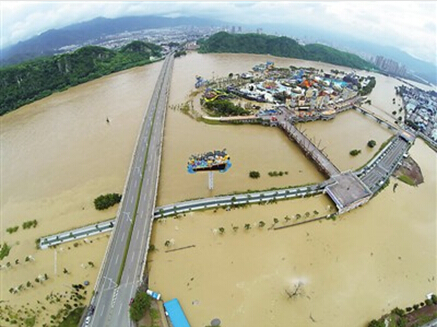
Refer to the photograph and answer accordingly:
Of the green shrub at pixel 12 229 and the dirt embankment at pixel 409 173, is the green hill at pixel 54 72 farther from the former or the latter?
the dirt embankment at pixel 409 173

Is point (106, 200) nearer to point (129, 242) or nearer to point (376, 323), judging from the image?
point (129, 242)

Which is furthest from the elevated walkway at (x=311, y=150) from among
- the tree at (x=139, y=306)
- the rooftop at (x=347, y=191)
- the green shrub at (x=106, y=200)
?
the green shrub at (x=106, y=200)

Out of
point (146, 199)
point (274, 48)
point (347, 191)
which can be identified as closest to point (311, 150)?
point (347, 191)

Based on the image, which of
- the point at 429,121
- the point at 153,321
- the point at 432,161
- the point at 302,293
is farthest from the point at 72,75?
the point at 429,121

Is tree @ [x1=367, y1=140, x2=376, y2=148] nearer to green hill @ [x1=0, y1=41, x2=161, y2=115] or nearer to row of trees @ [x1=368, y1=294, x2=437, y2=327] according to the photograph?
row of trees @ [x1=368, y1=294, x2=437, y2=327]

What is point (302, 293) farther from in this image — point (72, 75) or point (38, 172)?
point (72, 75)
